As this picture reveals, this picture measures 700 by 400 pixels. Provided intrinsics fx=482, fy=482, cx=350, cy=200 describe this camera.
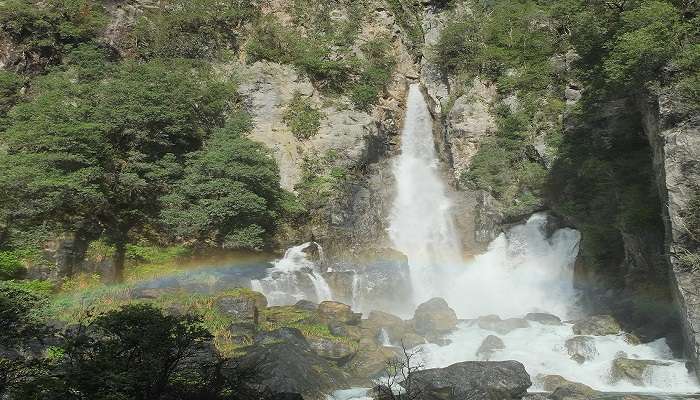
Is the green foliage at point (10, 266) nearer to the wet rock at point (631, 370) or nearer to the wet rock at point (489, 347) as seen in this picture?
the wet rock at point (489, 347)

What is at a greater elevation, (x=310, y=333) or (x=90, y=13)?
(x=90, y=13)

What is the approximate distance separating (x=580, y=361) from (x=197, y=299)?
44.6 ft

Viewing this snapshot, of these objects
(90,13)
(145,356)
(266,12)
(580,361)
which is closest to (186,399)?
(145,356)

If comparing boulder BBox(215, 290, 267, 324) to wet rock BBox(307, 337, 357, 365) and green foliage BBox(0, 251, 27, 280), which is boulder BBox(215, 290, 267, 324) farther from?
green foliage BBox(0, 251, 27, 280)

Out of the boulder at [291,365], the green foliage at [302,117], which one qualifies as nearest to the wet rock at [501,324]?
the boulder at [291,365]

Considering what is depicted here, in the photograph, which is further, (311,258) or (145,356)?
(311,258)

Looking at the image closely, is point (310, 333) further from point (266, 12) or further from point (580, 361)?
point (266, 12)

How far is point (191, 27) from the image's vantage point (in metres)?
32.7

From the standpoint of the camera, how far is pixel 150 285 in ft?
67.3

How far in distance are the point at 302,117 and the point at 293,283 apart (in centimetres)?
1264

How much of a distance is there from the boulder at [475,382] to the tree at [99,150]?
14.7m

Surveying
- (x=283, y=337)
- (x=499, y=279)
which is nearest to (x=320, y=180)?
(x=499, y=279)

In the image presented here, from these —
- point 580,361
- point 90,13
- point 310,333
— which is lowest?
point 580,361

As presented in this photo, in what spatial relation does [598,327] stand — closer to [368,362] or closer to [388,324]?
[388,324]
